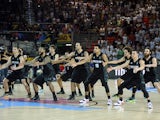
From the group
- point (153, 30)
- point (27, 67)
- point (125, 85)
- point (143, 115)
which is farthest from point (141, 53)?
point (143, 115)

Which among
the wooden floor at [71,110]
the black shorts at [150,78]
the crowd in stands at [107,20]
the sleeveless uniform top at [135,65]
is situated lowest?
the wooden floor at [71,110]

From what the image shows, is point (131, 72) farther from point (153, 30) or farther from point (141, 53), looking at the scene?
point (153, 30)

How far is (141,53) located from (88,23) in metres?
5.46

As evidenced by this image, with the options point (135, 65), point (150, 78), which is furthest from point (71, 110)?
point (150, 78)

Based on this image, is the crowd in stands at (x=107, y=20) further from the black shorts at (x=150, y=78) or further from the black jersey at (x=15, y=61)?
the black jersey at (x=15, y=61)

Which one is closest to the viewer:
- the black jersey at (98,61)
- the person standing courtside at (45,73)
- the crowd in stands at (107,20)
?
the black jersey at (98,61)

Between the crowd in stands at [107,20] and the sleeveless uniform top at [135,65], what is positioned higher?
the crowd in stands at [107,20]

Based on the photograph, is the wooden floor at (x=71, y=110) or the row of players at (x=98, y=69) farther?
the row of players at (x=98, y=69)

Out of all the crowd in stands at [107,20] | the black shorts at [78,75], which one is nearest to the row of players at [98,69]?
the black shorts at [78,75]

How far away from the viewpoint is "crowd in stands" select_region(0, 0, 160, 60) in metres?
26.8

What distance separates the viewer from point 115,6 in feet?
97.9

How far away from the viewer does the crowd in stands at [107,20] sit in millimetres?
26750

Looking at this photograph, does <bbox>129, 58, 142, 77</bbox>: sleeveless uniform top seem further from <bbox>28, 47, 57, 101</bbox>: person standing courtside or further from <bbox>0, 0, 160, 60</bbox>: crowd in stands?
<bbox>0, 0, 160, 60</bbox>: crowd in stands

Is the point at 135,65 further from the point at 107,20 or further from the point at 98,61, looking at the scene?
the point at 107,20
